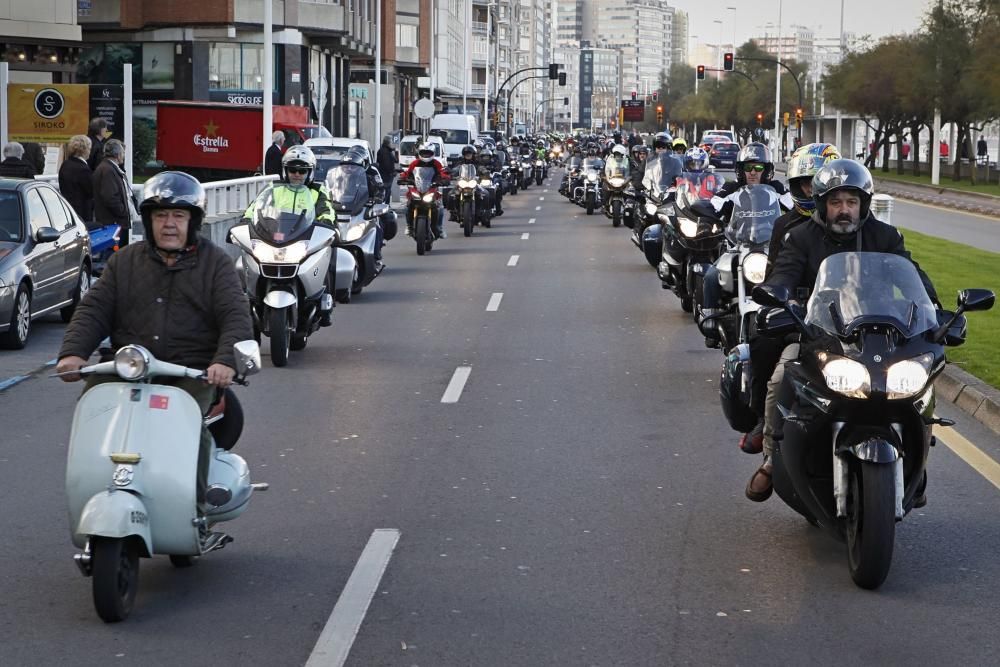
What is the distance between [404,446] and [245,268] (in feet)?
15.4

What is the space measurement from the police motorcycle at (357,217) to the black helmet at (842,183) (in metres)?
11.5

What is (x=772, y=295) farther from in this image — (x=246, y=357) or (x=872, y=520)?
(x=246, y=357)

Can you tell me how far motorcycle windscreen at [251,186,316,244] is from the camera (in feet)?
46.4

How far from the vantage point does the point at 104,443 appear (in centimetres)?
615

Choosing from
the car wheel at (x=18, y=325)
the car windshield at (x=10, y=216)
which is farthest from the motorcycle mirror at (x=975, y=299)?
the car windshield at (x=10, y=216)

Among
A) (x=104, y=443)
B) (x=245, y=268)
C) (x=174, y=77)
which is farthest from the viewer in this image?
(x=174, y=77)

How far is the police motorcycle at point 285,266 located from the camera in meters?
13.8

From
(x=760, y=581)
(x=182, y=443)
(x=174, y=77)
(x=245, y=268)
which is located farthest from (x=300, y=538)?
(x=174, y=77)

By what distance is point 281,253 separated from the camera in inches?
553

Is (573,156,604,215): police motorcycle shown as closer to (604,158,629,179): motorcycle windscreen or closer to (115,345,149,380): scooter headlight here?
(604,158,629,179): motorcycle windscreen

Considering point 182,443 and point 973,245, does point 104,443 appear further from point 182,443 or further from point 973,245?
point 973,245

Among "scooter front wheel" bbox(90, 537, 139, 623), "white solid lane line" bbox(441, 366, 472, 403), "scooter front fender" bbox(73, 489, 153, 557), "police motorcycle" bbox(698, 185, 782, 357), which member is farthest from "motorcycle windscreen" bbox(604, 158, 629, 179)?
"scooter front wheel" bbox(90, 537, 139, 623)

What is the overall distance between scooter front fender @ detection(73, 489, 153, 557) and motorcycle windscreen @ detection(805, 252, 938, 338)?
2.65m

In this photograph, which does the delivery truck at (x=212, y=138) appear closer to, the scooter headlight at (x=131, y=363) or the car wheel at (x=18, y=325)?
the car wheel at (x=18, y=325)
